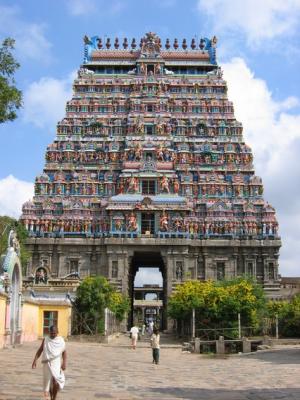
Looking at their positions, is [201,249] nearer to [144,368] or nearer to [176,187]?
[176,187]

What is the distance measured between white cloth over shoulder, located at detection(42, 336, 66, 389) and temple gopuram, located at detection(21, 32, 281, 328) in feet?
129

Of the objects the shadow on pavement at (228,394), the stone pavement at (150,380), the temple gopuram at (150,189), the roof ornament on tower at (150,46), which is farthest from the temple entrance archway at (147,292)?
the shadow on pavement at (228,394)

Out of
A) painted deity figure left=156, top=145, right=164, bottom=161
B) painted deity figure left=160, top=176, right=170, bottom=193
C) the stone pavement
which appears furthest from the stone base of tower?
the stone pavement

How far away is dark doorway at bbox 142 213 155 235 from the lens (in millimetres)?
58500

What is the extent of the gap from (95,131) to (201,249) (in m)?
18.8

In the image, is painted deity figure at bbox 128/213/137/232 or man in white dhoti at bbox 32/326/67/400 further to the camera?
painted deity figure at bbox 128/213/137/232

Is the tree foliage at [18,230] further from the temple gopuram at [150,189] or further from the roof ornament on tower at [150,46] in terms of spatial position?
the roof ornament on tower at [150,46]

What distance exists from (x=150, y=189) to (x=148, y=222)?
405 cm

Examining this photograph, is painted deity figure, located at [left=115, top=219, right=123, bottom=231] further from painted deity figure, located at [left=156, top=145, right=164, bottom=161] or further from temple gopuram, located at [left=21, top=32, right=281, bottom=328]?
painted deity figure, located at [left=156, top=145, right=164, bottom=161]

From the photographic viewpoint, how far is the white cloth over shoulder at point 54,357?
12.3 metres

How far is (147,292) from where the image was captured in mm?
91750

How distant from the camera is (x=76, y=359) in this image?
82.5ft

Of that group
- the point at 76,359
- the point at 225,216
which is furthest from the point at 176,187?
the point at 76,359

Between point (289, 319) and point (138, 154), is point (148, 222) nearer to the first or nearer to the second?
point (138, 154)
